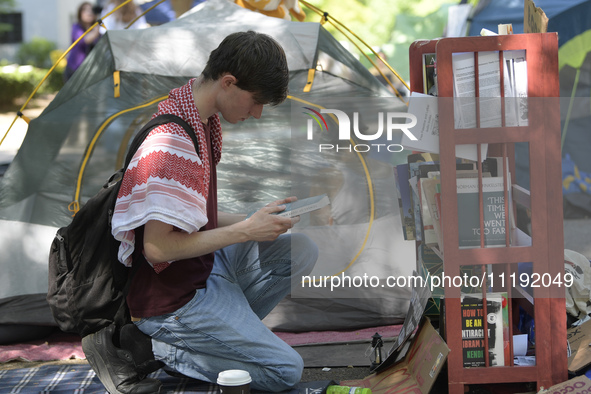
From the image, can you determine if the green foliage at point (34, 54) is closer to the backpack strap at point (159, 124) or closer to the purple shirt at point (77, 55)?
the purple shirt at point (77, 55)

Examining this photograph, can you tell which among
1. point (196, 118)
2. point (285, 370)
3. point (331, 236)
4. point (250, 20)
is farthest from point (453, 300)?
point (250, 20)

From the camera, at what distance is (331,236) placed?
3.02 meters

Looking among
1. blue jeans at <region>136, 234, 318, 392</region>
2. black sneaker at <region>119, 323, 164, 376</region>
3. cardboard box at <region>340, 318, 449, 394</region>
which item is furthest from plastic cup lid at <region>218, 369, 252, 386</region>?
cardboard box at <region>340, 318, 449, 394</region>

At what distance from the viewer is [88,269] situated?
2.10m

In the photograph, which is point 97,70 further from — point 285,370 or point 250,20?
point 285,370

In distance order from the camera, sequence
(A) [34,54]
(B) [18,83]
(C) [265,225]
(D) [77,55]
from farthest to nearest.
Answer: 1. (A) [34,54]
2. (B) [18,83]
3. (D) [77,55]
4. (C) [265,225]

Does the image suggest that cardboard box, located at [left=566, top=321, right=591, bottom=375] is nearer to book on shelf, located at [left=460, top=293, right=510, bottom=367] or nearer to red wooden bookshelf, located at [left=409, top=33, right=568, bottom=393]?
red wooden bookshelf, located at [left=409, top=33, right=568, bottom=393]

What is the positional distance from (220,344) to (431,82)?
39.8 inches

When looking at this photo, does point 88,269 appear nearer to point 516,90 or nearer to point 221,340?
point 221,340

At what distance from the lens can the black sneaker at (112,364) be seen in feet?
7.00

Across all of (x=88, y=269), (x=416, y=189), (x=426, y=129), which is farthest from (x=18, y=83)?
(x=426, y=129)

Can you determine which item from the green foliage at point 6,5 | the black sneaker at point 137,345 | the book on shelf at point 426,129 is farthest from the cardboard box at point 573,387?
the green foliage at point 6,5

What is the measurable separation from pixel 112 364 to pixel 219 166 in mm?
1184

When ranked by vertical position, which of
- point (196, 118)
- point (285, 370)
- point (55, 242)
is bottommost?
point (285, 370)
